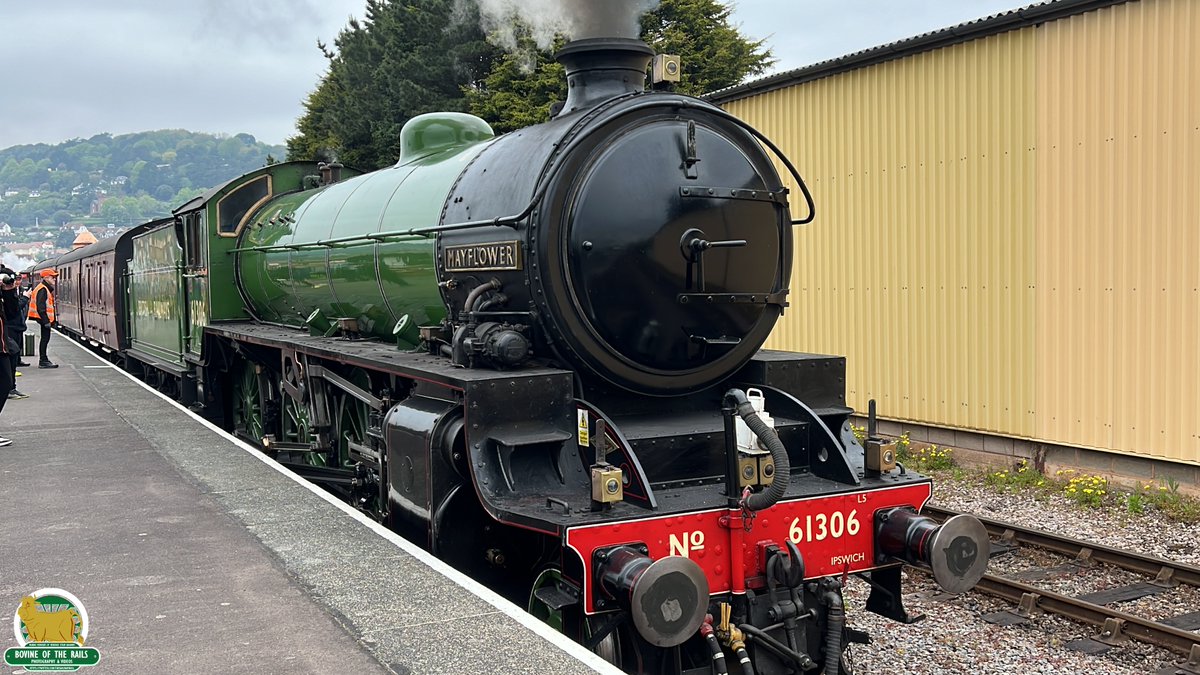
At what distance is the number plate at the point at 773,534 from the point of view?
12.9 ft

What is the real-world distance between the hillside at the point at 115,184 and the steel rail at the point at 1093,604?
15447cm

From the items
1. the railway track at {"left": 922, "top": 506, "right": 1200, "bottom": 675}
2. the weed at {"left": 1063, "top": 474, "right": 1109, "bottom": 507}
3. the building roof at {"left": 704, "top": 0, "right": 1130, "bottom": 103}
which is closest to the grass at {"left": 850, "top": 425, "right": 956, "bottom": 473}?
the weed at {"left": 1063, "top": 474, "right": 1109, "bottom": 507}

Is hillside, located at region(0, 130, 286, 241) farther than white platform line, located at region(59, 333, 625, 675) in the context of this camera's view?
Yes

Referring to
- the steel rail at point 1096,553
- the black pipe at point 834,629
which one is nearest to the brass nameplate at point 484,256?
the black pipe at point 834,629

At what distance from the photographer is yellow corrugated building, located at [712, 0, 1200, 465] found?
7.44 m

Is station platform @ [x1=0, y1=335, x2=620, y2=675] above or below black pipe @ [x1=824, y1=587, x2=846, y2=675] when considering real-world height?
above

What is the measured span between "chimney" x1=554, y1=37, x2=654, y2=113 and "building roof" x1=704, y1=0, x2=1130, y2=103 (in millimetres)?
4569

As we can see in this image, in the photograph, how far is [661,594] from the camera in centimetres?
368

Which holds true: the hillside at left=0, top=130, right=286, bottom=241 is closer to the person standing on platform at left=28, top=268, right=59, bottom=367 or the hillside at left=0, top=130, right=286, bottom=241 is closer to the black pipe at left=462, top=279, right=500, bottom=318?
the person standing on platform at left=28, top=268, right=59, bottom=367

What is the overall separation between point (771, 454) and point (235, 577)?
2.52 m

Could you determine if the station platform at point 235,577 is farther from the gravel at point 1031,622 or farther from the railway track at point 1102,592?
the railway track at point 1102,592

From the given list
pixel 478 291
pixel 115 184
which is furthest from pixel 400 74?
pixel 115 184

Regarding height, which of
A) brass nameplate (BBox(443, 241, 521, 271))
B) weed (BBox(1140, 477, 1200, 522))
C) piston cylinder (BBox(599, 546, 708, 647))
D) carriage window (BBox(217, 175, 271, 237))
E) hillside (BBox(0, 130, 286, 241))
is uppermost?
hillside (BBox(0, 130, 286, 241))

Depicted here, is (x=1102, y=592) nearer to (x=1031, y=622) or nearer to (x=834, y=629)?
(x=1031, y=622)
